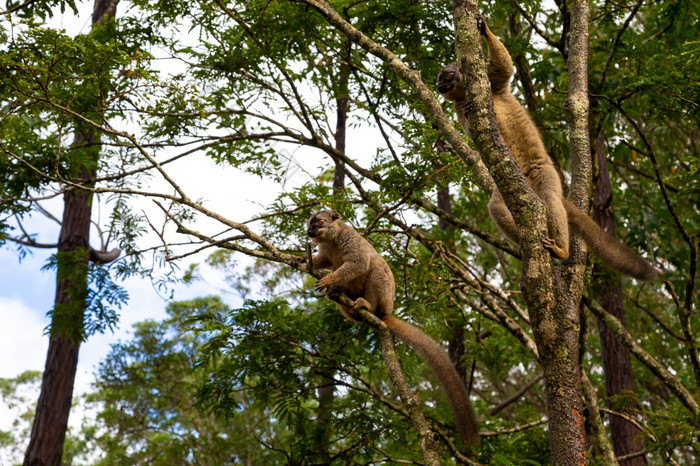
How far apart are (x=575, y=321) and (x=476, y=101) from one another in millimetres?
1504

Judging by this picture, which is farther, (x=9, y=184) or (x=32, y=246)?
(x=32, y=246)

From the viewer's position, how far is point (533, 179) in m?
6.71

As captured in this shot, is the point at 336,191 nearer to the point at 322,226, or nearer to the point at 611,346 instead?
the point at 322,226

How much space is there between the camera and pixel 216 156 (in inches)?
371

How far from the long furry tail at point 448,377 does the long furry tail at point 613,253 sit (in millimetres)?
1707

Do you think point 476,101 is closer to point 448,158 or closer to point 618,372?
point 448,158

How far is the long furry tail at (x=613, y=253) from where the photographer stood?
575 cm

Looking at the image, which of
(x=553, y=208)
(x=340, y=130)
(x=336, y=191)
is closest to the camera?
(x=553, y=208)

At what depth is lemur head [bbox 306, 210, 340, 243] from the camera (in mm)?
7000

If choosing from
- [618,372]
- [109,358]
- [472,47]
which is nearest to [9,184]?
[472,47]

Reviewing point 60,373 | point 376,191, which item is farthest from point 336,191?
point 60,373

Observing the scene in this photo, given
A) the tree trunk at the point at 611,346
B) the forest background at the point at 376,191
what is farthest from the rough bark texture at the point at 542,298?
the tree trunk at the point at 611,346

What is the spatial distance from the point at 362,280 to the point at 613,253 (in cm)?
255

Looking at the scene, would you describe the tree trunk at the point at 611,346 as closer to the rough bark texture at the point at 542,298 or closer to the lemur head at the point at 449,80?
the lemur head at the point at 449,80
